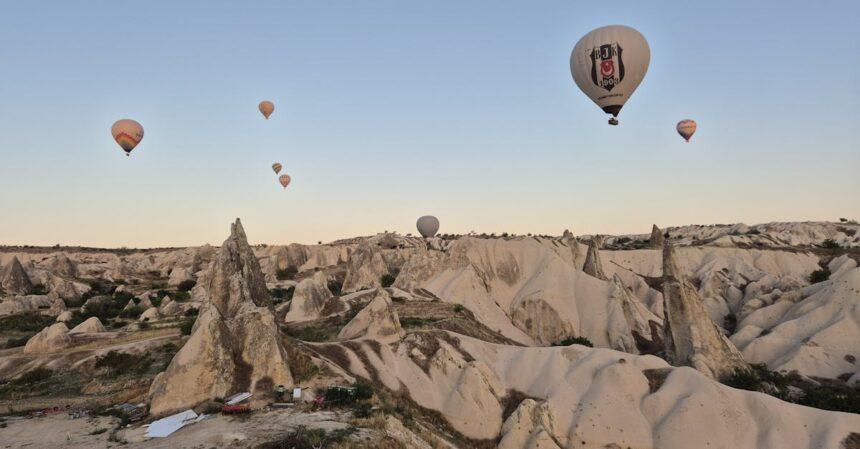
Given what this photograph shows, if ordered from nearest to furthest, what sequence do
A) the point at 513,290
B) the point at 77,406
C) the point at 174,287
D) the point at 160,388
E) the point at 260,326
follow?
the point at 160,388 < the point at 77,406 < the point at 260,326 < the point at 513,290 < the point at 174,287

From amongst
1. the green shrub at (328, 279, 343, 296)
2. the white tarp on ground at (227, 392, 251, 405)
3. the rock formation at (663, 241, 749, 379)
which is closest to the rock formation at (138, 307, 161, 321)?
the green shrub at (328, 279, 343, 296)

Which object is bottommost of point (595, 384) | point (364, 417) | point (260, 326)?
point (595, 384)

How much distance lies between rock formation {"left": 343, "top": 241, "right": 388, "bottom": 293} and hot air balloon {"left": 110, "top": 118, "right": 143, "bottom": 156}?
117 feet

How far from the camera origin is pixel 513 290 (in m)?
67.3

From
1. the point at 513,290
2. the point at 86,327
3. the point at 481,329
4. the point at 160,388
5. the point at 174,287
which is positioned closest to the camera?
the point at 160,388

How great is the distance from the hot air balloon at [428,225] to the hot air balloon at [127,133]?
6609cm

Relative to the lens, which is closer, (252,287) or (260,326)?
(260,326)

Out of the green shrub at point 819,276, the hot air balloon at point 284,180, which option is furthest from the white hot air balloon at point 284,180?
the green shrub at point 819,276

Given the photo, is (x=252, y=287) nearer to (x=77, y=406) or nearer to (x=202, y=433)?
(x=77, y=406)

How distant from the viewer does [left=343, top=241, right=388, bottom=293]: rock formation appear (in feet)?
240

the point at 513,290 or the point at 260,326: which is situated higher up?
the point at 260,326

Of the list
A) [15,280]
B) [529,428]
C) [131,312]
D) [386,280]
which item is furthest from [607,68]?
[15,280]

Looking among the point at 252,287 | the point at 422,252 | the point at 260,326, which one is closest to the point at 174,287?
Answer: the point at 422,252

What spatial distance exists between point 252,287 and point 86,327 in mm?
20269
